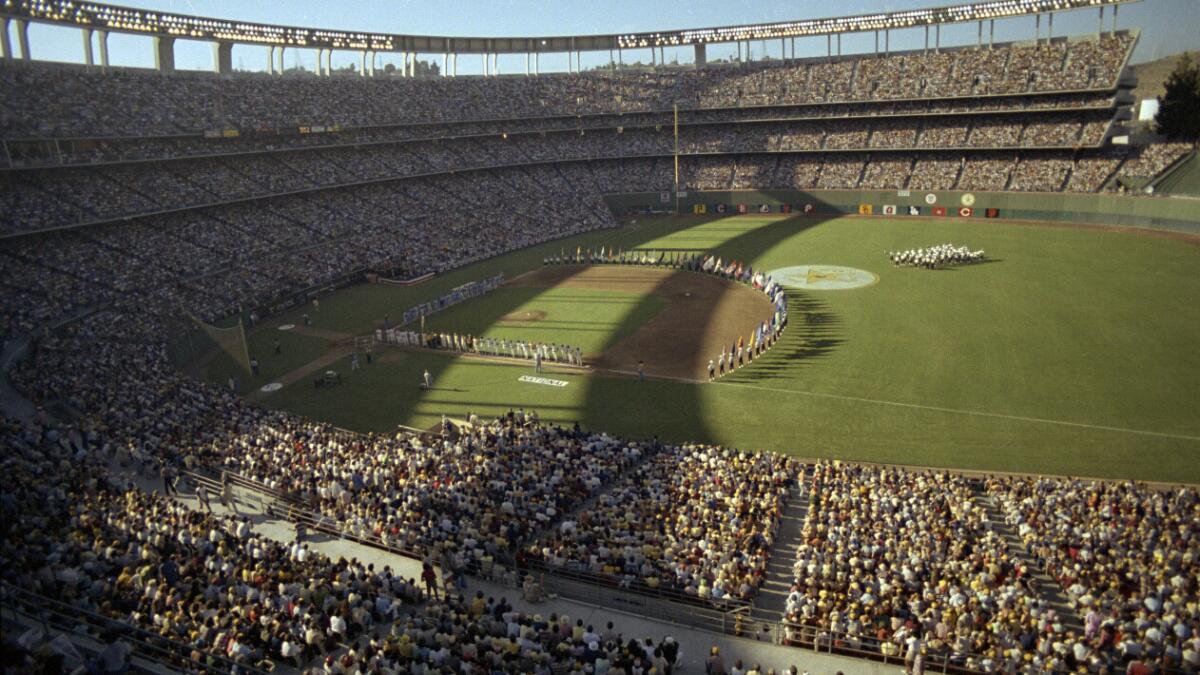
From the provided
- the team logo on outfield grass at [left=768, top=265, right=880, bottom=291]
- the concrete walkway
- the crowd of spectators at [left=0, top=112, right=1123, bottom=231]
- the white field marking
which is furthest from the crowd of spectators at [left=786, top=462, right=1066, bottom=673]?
the crowd of spectators at [left=0, top=112, right=1123, bottom=231]

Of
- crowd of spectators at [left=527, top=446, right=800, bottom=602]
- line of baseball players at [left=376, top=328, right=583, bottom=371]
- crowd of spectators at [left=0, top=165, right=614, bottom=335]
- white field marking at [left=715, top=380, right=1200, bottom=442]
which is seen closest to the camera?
crowd of spectators at [left=527, top=446, right=800, bottom=602]

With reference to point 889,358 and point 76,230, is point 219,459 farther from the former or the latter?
point 76,230

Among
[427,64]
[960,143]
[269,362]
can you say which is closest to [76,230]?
[269,362]

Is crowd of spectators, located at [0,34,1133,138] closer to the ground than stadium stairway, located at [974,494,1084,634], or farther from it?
farther from it

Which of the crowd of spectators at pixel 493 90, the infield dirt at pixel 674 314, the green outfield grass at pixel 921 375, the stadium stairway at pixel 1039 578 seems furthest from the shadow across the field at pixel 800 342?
the crowd of spectators at pixel 493 90

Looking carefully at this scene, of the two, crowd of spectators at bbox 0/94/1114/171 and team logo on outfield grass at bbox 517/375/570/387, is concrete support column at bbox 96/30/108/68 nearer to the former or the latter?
crowd of spectators at bbox 0/94/1114/171

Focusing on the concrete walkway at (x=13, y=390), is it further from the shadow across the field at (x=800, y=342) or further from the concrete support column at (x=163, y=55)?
the concrete support column at (x=163, y=55)
